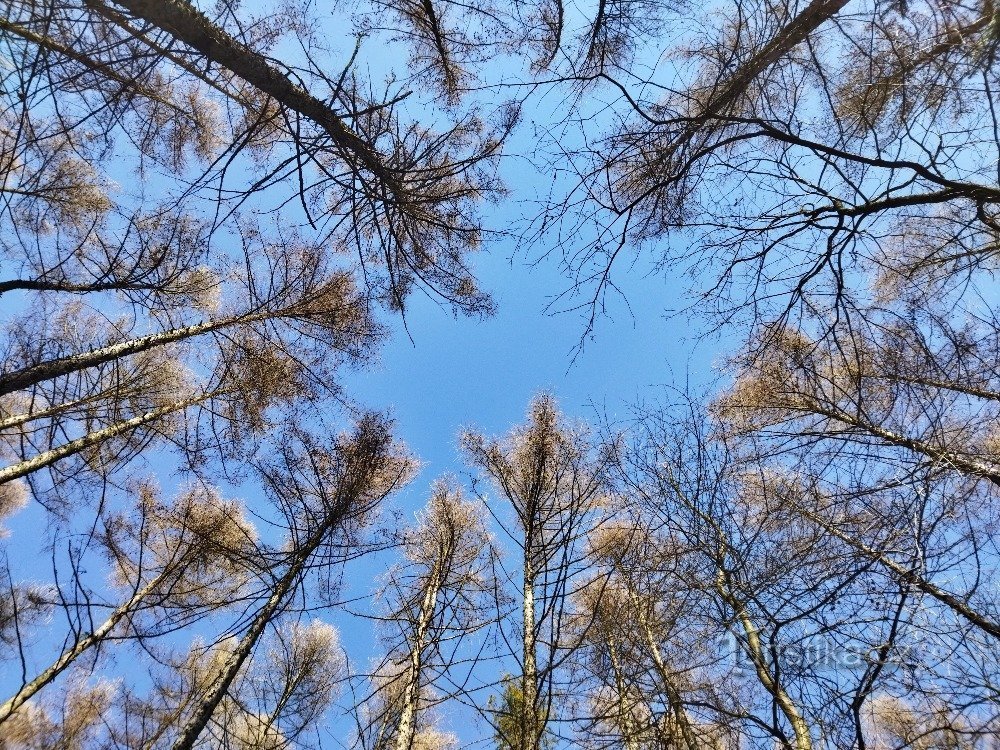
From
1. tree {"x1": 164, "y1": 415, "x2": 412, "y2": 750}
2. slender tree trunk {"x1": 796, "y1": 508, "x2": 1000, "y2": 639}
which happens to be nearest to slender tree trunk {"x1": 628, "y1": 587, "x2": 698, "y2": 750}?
slender tree trunk {"x1": 796, "y1": 508, "x2": 1000, "y2": 639}

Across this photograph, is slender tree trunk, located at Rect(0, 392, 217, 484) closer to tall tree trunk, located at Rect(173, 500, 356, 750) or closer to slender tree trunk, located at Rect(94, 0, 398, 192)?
tall tree trunk, located at Rect(173, 500, 356, 750)

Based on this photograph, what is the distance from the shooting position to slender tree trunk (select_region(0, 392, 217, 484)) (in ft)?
17.3

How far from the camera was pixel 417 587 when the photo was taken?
646cm

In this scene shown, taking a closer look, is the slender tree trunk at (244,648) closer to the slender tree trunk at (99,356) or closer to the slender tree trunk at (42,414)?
the slender tree trunk at (99,356)

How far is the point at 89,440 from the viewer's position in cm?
612

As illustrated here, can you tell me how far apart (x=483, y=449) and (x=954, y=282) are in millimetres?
5633

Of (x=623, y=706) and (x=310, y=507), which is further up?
(x=310, y=507)

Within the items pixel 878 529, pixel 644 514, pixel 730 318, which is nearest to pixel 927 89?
pixel 730 318

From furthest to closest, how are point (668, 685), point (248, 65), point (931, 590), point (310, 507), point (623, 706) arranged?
1. point (310, 507)
2. point (248, 65)
3. point (623, 706)
4. point (931, 590)
5. point (668, 685)

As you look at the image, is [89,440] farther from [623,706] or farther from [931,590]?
[931,590]

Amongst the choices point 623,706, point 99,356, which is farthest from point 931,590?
point 99,356

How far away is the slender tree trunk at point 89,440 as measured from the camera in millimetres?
5273

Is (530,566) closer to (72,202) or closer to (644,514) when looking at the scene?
(644,514)

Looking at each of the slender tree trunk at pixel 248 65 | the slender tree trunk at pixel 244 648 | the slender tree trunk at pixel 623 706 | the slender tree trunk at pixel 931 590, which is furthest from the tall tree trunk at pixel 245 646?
the slender tree trunk at pixel 931 590
